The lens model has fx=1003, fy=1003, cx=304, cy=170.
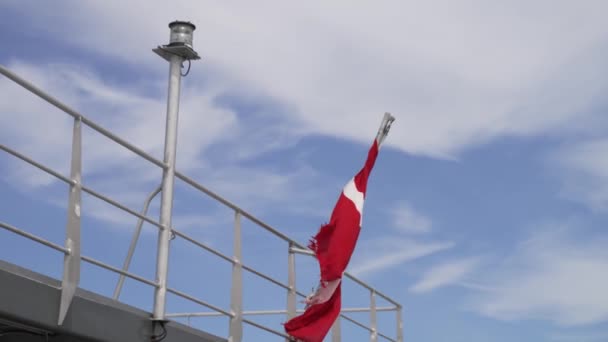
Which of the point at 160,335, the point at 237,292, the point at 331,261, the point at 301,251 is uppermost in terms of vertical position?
the point at 301,251

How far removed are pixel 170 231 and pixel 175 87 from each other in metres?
1.39

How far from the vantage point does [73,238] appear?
25.1 feet

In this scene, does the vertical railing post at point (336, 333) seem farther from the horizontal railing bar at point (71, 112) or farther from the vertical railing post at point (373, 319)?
the horizontal railing bar at point (71, 112)

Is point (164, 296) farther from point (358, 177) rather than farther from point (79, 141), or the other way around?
point (358, 177)

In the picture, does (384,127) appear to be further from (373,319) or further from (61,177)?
(61,177)

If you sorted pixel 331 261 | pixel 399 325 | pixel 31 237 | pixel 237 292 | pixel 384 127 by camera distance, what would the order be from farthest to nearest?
pixel 399 325
pixel 384 127
pixel 331 261
pixel 237 292
pixel 31 237

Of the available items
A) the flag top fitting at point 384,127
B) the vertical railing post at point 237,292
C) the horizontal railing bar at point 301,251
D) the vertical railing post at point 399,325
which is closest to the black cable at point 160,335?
the vertical railing post at point 237,292

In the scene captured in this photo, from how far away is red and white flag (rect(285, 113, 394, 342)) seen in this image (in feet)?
37.3

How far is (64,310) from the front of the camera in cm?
744

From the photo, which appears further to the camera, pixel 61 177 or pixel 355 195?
pixel 355 195

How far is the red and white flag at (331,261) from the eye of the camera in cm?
1136

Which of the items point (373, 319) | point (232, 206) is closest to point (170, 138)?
point (232, 206)

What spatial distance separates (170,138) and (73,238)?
1.93 m

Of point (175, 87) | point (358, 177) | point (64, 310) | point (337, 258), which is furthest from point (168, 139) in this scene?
point (358, 177)
